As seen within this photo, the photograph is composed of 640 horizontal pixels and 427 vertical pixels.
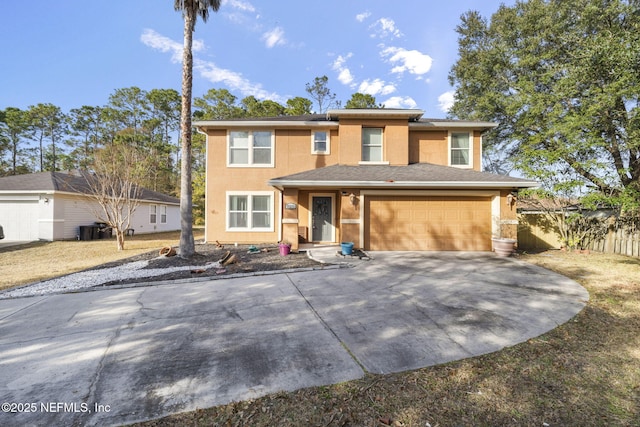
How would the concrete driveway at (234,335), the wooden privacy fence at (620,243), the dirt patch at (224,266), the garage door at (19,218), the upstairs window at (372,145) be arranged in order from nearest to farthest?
the concrete driveway at (234,335) < the dirt patch at (224,266) < the wooden privacy fence at (620,243) < the upstairs window at (372,145) < the garage door at (19,218)

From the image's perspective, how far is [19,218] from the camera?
14391 millimetres

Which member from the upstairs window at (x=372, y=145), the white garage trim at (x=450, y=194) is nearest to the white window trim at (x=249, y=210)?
the white garage trim at (x=450, y=194)

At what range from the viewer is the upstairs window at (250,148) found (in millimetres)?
11992

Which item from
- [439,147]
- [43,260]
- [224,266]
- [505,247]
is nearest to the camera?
[224,266]

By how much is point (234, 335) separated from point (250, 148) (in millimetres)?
9909

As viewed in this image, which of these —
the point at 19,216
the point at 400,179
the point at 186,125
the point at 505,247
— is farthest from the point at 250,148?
the point at 19,216

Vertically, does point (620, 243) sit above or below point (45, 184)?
below

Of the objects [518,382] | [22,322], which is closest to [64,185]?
[22,322]

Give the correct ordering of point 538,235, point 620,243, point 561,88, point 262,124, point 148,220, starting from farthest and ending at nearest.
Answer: point 148,220 → point 561,88 → point 262,124 → point 538,235 → point 620,243

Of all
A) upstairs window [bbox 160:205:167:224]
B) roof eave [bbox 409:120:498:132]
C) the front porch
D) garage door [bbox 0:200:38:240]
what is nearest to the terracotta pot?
roof eave [bbox 409:120:498:132]

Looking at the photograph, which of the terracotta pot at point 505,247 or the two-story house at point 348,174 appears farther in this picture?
the two-story house at point 348,174

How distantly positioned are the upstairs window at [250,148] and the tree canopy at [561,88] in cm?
1115

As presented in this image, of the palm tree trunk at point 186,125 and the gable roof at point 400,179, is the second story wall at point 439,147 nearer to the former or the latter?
the gable roof at point 400,179

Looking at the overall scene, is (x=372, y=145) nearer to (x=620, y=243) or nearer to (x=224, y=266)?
(x=224, y=266)
